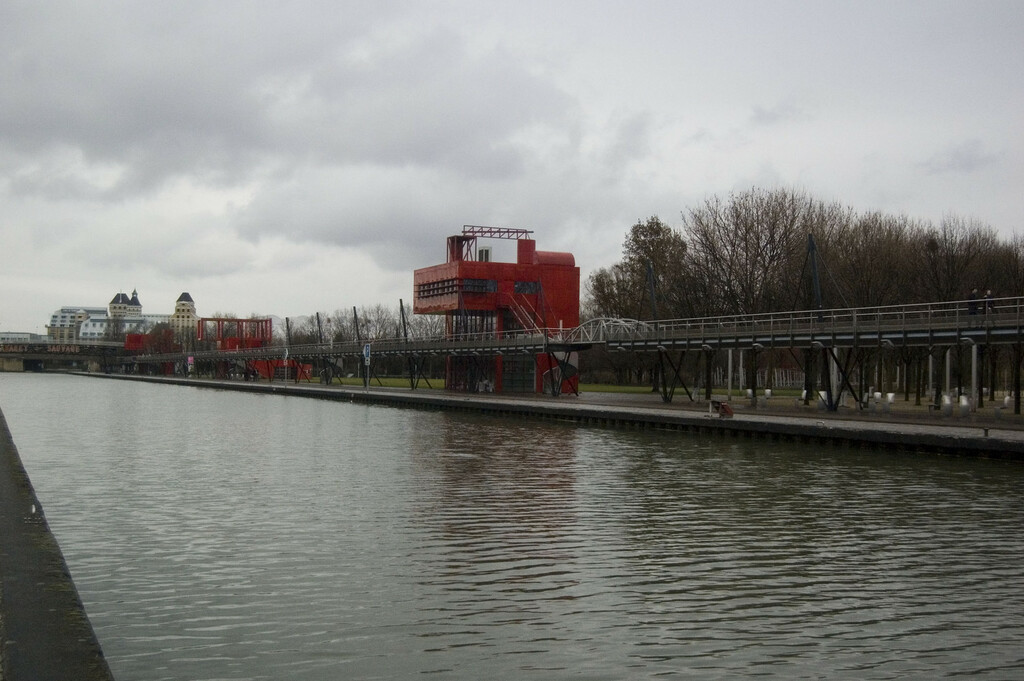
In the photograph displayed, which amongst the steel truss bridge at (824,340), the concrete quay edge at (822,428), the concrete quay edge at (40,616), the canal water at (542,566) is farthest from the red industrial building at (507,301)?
the concrete quay edge at (40,616)

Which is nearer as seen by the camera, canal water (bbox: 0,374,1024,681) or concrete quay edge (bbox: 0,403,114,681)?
concrete quay edge (bbox: 0,403,114,681)

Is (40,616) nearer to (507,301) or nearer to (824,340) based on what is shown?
(824,340)

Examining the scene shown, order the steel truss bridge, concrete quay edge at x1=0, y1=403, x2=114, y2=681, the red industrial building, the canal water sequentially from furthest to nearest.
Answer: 1. the red industrial building
2. the steel truss bridge
3. the canal water
4. concrete quay edge at x1=0, y1=403, x2=114, y2=681

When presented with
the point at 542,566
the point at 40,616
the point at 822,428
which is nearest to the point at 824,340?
the point at 822,428

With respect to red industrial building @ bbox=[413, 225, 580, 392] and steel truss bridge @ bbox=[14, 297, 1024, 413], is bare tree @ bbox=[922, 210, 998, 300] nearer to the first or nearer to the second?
steel truss bridge @ bbox=[14, 297, 1024, 413]

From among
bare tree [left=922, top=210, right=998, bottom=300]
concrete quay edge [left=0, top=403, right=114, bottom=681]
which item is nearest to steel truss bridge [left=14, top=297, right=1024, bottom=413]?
bare tree [left=922, top=210, right=998, bottom=300]

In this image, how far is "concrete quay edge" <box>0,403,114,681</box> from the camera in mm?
8844

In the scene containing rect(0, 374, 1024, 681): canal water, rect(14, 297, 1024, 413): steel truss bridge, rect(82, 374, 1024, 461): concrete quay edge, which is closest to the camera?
rect(0, 374, 1024, 681): canal water

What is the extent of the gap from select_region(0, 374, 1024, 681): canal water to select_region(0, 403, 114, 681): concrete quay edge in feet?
2.00

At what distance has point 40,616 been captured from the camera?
411 inches

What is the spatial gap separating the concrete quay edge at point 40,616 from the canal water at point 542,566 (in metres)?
0.61

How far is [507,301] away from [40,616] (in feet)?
259

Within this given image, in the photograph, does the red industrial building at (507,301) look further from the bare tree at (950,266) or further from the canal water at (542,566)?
the canal water at (542,566)

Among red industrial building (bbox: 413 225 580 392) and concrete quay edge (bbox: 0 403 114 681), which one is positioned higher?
red industrial building (bbox: 413 225 580 392)
